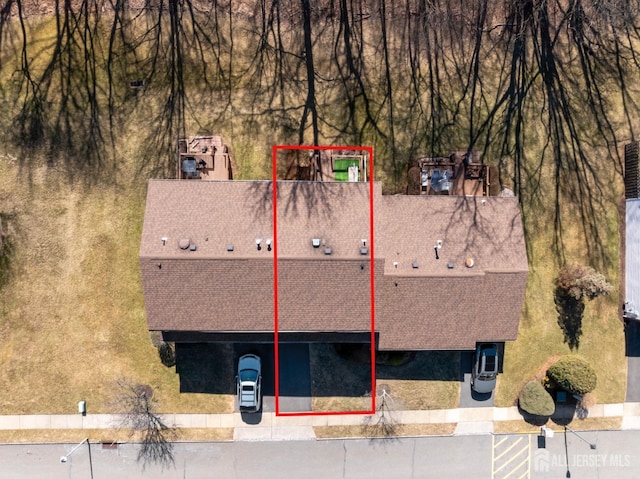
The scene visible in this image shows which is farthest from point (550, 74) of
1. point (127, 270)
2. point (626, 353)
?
point (127, 270)

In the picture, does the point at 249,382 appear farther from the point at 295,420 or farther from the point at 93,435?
the point at 93,435

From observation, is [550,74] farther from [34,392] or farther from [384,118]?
[34,392]

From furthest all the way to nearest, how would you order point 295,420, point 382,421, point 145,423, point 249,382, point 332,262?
point 382,421, point 295,420, point 145,423, point 249,382, point 332,262

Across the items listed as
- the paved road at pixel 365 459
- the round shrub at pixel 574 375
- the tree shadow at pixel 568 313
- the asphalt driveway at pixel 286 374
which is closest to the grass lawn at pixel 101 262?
the asphalt driveway at pixel 286 374

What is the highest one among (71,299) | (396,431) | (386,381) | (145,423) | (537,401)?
(71,299)

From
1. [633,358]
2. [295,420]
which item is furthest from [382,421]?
[633,358]
